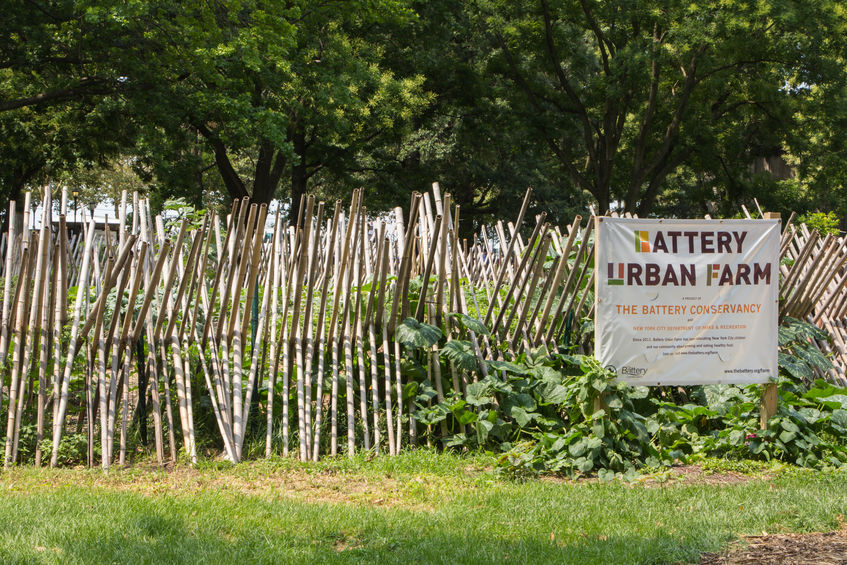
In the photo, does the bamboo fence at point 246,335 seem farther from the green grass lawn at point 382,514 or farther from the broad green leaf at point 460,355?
the green grass lawn at point 382,514

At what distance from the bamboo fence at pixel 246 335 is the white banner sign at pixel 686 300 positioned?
630 mm

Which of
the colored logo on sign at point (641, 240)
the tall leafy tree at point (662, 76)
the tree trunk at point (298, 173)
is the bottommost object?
the colored logo on sign at point (641, 240)

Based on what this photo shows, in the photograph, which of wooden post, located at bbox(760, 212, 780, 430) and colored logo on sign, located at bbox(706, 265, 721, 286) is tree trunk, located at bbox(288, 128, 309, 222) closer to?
colored logo on sign, located at bbox(706, 265, 721, 286)

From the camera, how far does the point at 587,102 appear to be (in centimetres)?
2430

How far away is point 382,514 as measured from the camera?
446 cm

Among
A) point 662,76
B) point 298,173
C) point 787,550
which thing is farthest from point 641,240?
point 662,76

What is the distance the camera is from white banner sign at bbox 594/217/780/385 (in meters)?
5.71

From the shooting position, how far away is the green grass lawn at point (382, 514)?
151 inches

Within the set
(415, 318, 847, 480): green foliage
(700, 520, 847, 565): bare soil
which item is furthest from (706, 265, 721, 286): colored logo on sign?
(700, 520, 847, 565): bare soil

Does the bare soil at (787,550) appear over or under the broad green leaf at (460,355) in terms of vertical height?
under

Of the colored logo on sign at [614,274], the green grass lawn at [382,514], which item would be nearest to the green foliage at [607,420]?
the green grass lawn at [382,514]

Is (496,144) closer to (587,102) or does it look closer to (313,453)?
(587,102)

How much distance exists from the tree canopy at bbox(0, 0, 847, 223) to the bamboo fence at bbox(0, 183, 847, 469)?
381 inches

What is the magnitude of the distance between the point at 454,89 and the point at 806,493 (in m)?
20.7
